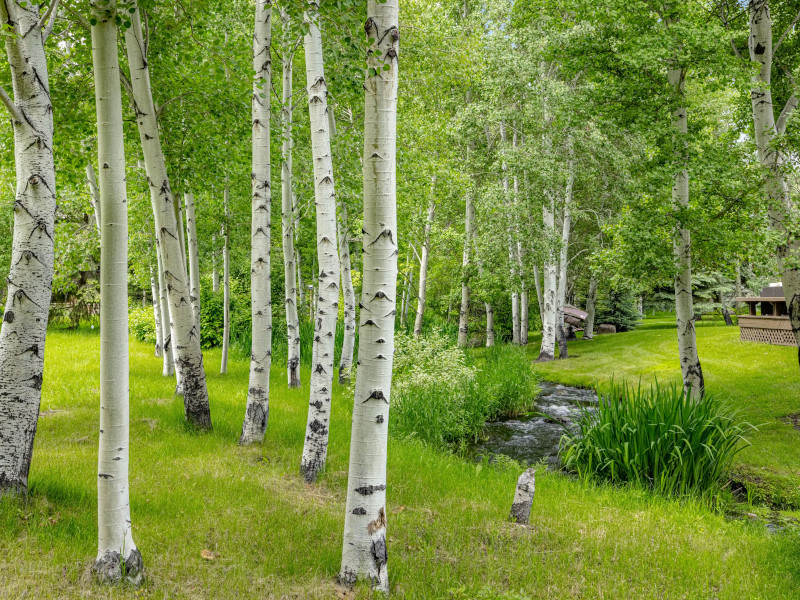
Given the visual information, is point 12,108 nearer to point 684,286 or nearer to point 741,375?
point 684,286

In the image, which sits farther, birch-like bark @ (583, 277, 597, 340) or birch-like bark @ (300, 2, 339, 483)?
birch-like bark @ (583, 277, 597, 340)

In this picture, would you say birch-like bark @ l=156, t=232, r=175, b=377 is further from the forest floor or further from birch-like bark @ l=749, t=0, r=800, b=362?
birch-like bark @ l=749, t=0, r=800, b=362

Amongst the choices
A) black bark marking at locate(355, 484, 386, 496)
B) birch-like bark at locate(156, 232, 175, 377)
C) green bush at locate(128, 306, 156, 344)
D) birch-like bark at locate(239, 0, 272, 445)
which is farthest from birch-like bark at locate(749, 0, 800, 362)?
green bush at locate(128, 306, 156, 344)

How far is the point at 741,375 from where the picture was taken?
13.2 meters

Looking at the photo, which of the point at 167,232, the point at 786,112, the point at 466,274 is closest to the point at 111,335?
the point at 167,232

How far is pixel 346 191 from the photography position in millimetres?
9367

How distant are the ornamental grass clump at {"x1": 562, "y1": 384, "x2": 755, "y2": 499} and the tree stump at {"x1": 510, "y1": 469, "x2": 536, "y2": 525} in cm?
215

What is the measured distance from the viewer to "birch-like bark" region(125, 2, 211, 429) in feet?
21.0

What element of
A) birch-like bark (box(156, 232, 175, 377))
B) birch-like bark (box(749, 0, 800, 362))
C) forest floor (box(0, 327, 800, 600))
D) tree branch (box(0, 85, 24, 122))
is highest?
birch-like bark (box(749, 0, 800, 362))

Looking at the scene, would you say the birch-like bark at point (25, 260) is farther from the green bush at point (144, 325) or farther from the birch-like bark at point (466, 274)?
the green bush at point (144, 325)

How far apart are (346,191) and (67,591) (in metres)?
7.34

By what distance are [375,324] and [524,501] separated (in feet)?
9.06

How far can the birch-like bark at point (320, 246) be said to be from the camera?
19.1 ft

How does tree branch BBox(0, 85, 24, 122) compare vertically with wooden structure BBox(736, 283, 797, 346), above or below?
above
